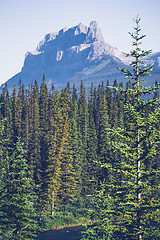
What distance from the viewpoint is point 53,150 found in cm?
5809

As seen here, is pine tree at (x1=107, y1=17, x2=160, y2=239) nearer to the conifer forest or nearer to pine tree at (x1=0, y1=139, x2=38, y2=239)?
the conifer forest

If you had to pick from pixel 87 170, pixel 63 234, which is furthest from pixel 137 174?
pixel 87 170

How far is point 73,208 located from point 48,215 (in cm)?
818

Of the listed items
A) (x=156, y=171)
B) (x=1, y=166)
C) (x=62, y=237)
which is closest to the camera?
(x=156, y=171)

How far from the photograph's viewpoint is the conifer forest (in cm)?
1800

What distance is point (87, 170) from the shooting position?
2867 inches

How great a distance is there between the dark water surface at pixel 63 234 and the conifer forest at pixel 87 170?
5.57ft

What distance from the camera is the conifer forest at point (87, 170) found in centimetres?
1800

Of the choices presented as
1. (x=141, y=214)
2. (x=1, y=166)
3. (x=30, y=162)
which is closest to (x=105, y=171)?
(x=30, y=162)

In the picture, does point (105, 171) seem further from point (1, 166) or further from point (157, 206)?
point (157, 206)

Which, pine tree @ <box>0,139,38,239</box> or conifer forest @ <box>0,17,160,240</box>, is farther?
pine tree @ <box>0,139,38,239</box>

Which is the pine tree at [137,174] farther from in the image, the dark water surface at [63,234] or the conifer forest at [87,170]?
the dark water surface at [63,234]

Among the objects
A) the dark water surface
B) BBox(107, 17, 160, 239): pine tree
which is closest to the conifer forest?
BBox(107, 17, 160, 239): pine tree

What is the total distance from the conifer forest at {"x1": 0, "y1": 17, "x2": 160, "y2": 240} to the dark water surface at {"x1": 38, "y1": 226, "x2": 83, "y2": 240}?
5.57 ft
